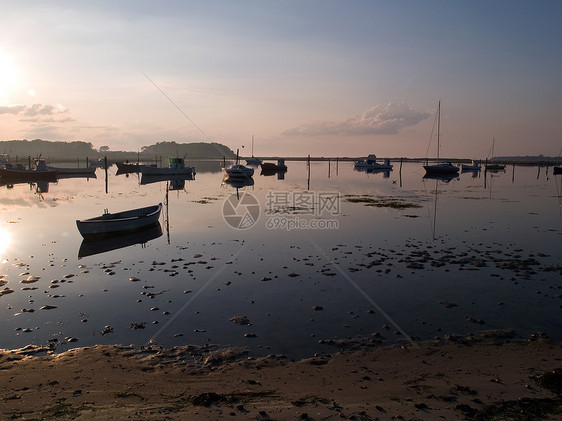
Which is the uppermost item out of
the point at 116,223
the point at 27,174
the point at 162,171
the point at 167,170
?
the point at 167,170

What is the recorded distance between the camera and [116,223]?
997 inches

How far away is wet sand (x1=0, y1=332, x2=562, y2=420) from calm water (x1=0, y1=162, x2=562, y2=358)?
93 cm

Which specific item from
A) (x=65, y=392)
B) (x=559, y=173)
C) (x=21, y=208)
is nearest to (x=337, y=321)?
(x=65, y=392)

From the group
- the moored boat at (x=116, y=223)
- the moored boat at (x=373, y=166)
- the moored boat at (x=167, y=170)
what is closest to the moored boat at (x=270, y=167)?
the moored boat at (x=167, y=170)

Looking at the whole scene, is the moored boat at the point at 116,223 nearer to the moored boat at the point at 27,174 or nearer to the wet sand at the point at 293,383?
the wet sand at the point at 293,383

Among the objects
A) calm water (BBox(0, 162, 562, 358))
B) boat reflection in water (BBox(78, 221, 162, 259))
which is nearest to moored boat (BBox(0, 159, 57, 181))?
calm water (BBox(0, 162, 562, 358))

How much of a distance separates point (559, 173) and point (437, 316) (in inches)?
5278

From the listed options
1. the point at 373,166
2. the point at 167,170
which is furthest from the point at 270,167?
the point at 373,166

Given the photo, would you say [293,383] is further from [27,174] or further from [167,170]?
[27,174]

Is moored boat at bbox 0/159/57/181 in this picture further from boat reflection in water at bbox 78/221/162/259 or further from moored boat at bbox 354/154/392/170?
moored boat at bbox 354/154/392/170

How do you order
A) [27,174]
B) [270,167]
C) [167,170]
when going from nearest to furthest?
1. [27,174]
2. [167,170]
3. [270,167]

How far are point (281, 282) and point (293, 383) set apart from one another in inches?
322

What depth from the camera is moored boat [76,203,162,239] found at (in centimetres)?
2422

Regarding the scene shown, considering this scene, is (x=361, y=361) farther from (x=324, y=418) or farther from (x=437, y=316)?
(x=437, y=316)
